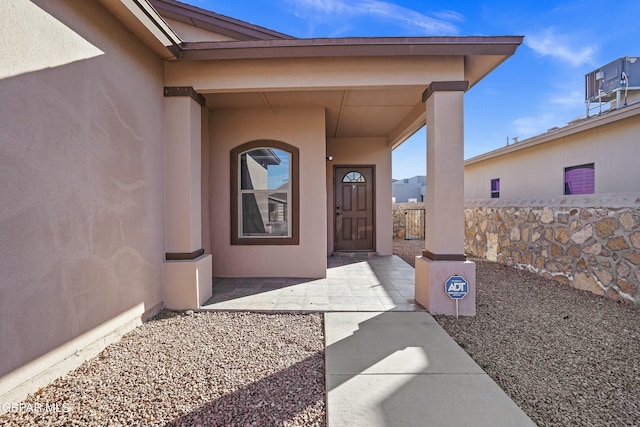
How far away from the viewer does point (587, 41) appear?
10047 millimetres

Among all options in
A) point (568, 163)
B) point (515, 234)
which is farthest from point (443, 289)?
point (568, 163)

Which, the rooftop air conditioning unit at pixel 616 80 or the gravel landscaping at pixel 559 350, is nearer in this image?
the gravel landscaping at pixel 559 350

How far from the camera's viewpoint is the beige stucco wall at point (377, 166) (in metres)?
7.35

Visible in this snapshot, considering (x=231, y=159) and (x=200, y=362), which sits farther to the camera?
(x=231, y=159)

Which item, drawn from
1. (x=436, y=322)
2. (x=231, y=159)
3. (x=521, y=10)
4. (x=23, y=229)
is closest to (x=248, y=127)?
(x=231, y=159)

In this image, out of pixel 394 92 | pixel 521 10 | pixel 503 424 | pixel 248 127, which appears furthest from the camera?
pixel 521 10

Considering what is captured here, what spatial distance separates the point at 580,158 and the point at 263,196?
7.60 metres

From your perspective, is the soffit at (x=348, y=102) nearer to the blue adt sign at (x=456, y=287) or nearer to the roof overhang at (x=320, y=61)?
the roof overhang at (x=320, y=61)

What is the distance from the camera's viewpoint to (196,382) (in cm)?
216

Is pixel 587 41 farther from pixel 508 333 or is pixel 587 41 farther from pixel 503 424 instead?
pixel 503 424

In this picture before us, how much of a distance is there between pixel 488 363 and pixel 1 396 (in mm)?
3483

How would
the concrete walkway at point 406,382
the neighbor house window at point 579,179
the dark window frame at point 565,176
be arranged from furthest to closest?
the neighbor house window at point 579,179, the dark window frame at point 565,176, the concrete walkway at point 406,382

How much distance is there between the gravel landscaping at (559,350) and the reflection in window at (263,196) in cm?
300

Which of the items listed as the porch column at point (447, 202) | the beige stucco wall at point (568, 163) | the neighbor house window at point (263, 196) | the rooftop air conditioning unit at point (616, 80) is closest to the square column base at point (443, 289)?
the porch column at point (447, 202)
